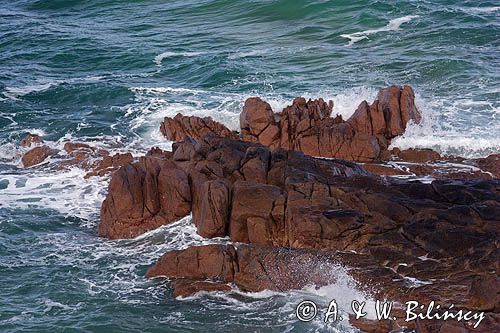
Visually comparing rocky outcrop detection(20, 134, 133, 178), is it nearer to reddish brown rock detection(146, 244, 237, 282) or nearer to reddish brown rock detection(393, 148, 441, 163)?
reddish brown rock detection(146, 244, 237, 282)

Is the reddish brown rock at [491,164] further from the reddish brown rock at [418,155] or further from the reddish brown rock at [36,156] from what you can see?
the reddish brown rock at [36,156]

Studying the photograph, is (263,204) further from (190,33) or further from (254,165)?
(190,33)

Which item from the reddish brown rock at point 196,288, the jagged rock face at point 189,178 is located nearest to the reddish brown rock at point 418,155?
the jagged rock face at point 189,178

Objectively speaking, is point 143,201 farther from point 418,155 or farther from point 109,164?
point 418,155

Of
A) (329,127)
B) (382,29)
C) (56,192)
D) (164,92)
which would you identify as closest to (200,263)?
(56,192)

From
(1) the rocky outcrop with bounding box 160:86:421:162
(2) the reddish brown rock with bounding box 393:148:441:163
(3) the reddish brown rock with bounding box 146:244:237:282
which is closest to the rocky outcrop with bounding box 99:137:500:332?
(3) the reddish brown rock with bounding box 146:244:237:282
